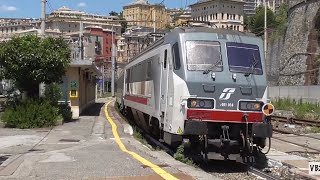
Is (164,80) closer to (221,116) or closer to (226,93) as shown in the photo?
(226,93)

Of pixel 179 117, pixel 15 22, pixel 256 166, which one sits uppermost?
pixel 15 22

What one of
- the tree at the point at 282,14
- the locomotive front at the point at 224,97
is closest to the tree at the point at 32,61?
the locomotive front at the point at 224,97

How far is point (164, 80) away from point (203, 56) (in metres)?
1.48

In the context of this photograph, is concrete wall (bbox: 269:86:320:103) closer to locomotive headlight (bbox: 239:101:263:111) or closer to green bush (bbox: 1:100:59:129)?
green bush (bbox: 1:100:59:129)

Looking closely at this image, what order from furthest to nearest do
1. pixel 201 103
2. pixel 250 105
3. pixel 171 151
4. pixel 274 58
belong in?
pixel 274 58 → pixel 171 151 → pixel 250 105 → pixel 201 103

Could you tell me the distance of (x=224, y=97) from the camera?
428 inches

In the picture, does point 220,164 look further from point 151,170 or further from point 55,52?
point 55,52

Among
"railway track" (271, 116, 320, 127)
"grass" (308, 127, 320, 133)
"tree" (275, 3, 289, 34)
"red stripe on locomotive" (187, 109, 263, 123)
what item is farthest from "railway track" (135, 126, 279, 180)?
"tree" (275, 3, 289, 34)

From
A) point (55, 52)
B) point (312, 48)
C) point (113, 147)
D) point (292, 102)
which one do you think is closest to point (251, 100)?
point (113, 147)

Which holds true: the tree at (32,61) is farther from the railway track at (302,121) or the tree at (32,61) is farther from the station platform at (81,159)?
the railway track at (302,121)

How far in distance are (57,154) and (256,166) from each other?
16.5 ft

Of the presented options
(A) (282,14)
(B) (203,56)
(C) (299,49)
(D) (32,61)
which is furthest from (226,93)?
(A) (282,14)

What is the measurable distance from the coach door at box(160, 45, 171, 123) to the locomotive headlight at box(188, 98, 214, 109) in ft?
4.29

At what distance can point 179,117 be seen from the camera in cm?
1086
